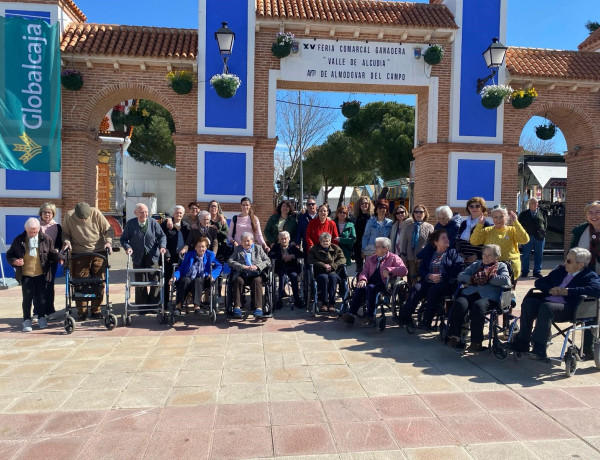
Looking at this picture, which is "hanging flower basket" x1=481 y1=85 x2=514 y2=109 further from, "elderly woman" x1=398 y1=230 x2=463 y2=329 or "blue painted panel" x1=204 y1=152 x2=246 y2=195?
"elderly woman" x1=398 y1=230 x2=463 y2=329

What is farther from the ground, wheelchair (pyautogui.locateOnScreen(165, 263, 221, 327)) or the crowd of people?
the crowd of people

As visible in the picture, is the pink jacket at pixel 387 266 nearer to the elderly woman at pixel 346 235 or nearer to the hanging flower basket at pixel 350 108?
the elderly woman at pixel 346 235

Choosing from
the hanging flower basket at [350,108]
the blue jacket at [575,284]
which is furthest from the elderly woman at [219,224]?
the hanging flower basket at [350,108]

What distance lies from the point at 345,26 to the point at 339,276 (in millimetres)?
6712

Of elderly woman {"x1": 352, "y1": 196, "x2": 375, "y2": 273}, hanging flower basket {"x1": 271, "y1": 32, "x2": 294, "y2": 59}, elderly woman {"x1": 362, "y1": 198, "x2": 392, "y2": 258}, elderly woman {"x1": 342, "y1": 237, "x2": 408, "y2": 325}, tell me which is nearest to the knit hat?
elderly woman {"x1": 342, "y1": 237, "x2": 408, "y2": 325}

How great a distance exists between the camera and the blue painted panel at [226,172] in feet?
35.3

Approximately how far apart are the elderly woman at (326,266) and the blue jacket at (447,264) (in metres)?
1.32

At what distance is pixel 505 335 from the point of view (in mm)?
5535

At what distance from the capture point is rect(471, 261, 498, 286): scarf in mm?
5137

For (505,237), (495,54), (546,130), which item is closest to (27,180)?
(505,237)

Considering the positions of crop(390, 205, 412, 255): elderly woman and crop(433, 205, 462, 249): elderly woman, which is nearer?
crop(433, 205, 462, 249): elderly woman

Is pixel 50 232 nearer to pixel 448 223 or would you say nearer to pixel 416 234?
pixel 416 234

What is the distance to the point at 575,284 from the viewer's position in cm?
469

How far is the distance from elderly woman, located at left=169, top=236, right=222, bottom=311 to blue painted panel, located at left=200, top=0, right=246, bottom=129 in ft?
16.4
